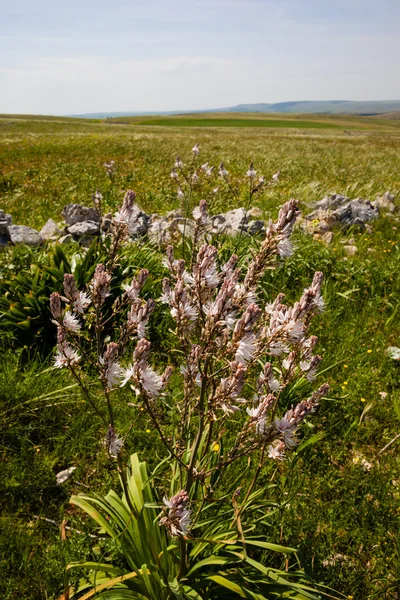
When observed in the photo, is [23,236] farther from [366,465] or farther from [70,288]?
[366,465]

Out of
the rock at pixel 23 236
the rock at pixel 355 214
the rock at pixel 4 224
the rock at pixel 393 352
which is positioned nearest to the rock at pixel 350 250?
the rock at pixel 355 214

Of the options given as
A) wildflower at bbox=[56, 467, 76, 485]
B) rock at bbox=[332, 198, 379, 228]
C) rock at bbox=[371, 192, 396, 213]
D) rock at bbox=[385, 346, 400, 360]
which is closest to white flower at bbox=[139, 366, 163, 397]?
wildflower at bbox=[56, 467, 76, 485]

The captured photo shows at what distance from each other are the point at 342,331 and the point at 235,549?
3.90 meters

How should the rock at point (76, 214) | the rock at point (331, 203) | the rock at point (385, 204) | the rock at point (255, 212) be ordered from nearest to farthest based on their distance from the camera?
the rock at point (76, 214)
the rock at point (255, 212)
the rock at point (331, 203)
the rock at point (385, 204)

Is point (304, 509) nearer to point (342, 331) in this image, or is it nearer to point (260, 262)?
point (260, 262)

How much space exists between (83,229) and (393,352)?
18.8 ft

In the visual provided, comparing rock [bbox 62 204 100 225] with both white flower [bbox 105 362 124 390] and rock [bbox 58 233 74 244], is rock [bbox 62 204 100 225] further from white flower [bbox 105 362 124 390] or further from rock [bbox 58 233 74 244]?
white flower [bbox 105 362 124 390]

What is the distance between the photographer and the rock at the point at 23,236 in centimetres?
728

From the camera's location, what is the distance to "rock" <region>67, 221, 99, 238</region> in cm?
788

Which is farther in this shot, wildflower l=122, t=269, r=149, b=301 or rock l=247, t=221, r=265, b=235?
rock l=247, t=221, r=265, b=235

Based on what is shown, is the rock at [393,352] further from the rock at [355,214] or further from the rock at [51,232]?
the rock at [51,232]

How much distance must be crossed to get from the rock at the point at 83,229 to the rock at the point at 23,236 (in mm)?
678

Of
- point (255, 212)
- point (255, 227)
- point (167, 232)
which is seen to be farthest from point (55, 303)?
point (255, 212)

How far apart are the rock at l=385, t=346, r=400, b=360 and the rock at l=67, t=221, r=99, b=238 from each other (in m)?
5.42
